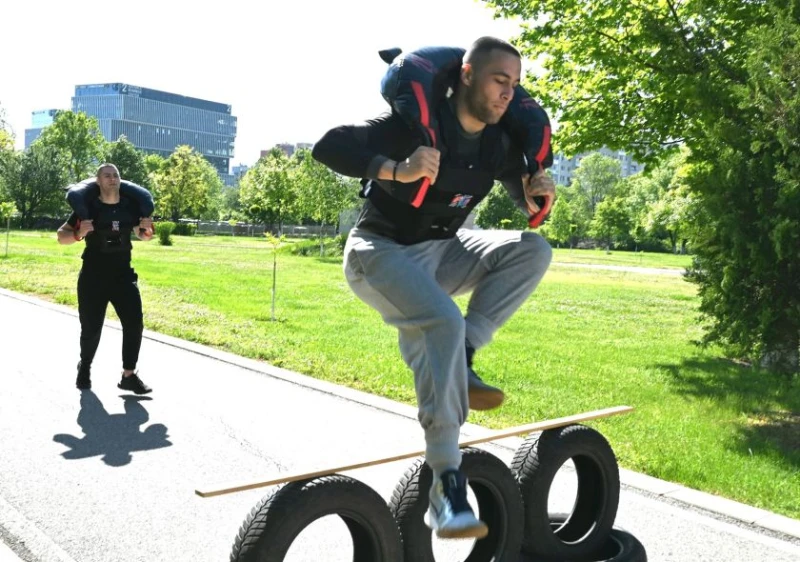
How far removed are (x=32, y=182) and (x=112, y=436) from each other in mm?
69150

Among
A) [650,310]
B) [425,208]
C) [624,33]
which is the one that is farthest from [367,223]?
[650,310]

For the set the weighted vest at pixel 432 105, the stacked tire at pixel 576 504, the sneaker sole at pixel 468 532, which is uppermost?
the weighted vest at pixel 432 105

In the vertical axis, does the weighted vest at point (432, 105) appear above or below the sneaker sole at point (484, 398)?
above

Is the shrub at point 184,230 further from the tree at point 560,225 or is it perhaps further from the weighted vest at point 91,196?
the weighted vest at point 91,196

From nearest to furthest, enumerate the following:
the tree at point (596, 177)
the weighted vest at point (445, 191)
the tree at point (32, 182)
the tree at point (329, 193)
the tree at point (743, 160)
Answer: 1. the weighted vest at point (445, 191)
2. the tree at point (743, 160)
3. the tree at point (329, 193)
4. the tree at point (32, 182)
5. the tree at point (596, 177)

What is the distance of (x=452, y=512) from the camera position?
290 cm

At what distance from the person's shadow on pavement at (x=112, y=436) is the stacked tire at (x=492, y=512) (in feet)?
10.7

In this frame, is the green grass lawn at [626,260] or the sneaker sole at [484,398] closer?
the sneaker sole at [484,398]

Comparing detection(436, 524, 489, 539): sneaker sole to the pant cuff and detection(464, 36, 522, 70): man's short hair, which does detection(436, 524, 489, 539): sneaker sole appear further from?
detection(464, 36, 522, 70): man's short hair

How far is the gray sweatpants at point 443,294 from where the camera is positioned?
2.97 m

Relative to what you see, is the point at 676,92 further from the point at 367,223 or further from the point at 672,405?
the point at 367,223

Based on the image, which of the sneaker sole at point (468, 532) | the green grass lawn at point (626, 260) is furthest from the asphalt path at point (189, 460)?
the green grass lawn at point (626, 260)

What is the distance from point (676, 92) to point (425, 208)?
28.9ft

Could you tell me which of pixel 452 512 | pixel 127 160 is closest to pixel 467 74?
pixel 452 512
